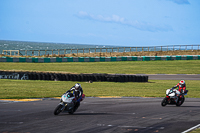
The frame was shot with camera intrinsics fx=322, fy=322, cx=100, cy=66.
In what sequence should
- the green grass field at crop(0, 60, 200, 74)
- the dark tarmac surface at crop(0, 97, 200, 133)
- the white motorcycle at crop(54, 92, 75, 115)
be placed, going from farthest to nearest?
1. the green grass field at crop(0, 60, 200, 74)
2. the white motorcycle at crop(54, 92, 75, 115)
3. the dark tarmac surface at crop(0, 97, 200, 133)

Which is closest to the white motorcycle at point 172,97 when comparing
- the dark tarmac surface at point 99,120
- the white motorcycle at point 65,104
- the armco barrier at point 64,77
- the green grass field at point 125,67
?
the dark tarmac surface at point 99,120

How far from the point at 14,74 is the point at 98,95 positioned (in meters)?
12.8

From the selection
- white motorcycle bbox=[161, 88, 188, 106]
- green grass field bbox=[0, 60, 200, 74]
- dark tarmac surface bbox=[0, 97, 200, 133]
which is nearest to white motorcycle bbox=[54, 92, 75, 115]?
dark tarmac surface bbox=[0, 97, 200, 133]

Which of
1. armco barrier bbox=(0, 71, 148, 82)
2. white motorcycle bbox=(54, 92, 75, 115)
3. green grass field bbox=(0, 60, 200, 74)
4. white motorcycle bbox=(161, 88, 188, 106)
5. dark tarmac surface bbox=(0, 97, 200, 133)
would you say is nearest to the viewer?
dark tarmac surface bbox=(0, 97, 200, 133)

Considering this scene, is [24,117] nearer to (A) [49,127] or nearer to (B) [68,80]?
(A) [49,127]

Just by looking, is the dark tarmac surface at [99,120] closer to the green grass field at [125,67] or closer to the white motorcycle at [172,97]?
the white motorcycle at [172,97]

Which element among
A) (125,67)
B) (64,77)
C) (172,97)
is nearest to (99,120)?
(172,97)

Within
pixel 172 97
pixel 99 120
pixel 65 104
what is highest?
pixel 65 104

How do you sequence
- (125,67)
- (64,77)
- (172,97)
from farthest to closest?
(125,67), (64,77), (172,97)

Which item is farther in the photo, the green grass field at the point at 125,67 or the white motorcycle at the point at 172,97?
the green grass field at the point at 125,67

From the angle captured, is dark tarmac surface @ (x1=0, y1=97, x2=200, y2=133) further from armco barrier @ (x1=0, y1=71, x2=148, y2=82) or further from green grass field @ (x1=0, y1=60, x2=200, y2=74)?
green grass field @ (x1=0, y1=60, x2=200, y2=74)

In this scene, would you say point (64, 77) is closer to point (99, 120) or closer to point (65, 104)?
point (65, 104)

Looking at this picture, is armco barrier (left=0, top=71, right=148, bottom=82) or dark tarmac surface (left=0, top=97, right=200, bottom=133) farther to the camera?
armco barrier (left=0, top=71, right=148, bottom=82)

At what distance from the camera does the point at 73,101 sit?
1329 centimetres
